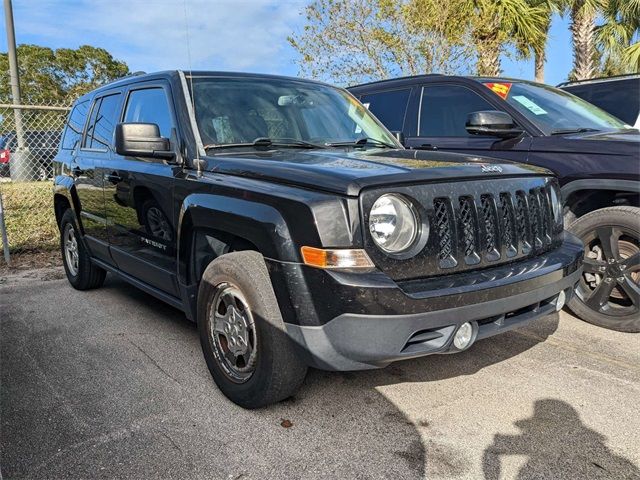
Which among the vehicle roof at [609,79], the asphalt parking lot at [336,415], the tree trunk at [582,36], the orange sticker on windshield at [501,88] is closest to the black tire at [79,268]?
the asphalt parking lot at [336,415]

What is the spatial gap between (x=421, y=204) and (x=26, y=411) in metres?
2.42

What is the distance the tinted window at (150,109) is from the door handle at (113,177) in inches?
17.7

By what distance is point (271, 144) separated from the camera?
3475 mm

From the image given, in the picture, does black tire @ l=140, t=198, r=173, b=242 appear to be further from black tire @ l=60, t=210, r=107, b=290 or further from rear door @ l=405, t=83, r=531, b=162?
rear door @ l=405, t=83, r=531, b=162

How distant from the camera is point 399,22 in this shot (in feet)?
35.9

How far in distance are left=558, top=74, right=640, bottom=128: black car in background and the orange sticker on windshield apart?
1.76 meters

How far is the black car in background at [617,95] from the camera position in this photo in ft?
19.1

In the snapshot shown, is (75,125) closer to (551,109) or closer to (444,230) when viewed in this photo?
(444,230)

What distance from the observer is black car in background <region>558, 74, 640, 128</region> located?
5.83 metres

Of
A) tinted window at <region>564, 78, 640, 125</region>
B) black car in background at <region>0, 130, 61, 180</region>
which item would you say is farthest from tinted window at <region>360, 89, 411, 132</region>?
black car in background at <region>0, 130, 61, 180</region>

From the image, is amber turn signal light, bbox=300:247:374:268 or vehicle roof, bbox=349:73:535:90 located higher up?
vehicle roof, bbox=349:73:535:90

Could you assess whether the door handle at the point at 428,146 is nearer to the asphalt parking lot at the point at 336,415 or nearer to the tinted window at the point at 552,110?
the tinted window at the point at 552,110

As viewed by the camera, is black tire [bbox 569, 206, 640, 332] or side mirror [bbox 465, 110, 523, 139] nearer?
black tire [bbox 569, 206, 640, 332]

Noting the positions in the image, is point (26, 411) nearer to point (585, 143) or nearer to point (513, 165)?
point (513, 165)
